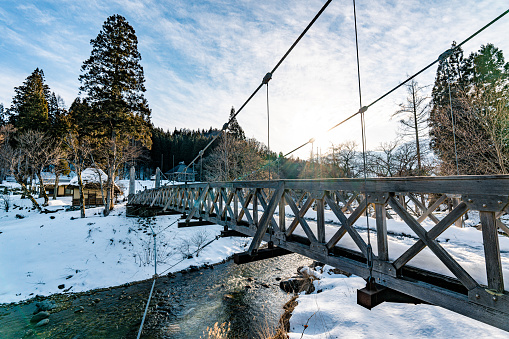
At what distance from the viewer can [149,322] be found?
725cm

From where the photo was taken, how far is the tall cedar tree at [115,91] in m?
17.2

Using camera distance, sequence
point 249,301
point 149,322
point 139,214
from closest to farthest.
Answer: point 149,322
point 249,301
point 139,214

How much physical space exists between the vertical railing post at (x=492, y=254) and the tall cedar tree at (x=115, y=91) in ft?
63.3

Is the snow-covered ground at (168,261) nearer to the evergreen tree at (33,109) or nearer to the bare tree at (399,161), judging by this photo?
the bare tree at (399,161)

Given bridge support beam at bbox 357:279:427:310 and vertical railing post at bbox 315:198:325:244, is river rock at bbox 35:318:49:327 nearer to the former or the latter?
vertical railing post at bbox 315:198:325:244

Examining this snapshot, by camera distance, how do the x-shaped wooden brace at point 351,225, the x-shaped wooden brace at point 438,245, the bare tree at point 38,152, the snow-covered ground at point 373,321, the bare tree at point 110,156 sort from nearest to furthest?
the x-shaped wooden brace at point 438,245 → the x-shaped wooden brace at point 351,225 → the snow-covered ground at point 373,321 → the bare tree at point 110,156 → the bare tree at point 38,152

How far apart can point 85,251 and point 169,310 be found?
6643 mm

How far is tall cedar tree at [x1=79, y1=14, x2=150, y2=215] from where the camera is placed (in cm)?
1722

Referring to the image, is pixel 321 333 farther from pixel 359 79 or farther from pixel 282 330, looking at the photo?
pixel 359 79

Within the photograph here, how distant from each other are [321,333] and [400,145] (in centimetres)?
1277

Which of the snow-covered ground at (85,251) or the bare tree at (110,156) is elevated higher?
the bare tree at (110,156)

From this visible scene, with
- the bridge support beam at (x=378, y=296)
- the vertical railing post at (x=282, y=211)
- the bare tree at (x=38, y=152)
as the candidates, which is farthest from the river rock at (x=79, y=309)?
the bare tree at (x=38, y=152)

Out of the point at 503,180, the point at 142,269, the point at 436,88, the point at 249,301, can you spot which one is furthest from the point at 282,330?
the point at 436,88

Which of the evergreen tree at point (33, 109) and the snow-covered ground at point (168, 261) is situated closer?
the snow-covered ground at point (168, 261)
